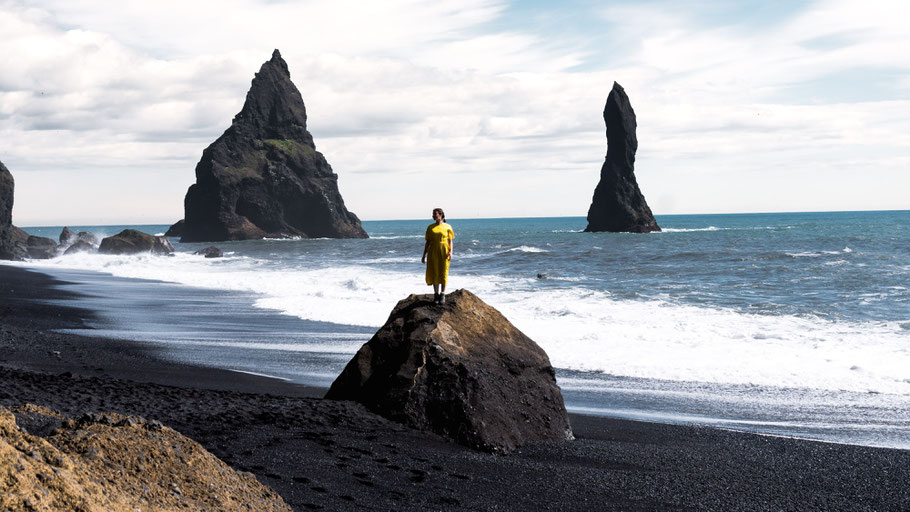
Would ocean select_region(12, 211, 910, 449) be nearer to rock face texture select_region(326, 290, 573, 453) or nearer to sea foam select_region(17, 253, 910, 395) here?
sea foam select_region(17, 253, 910, 395)

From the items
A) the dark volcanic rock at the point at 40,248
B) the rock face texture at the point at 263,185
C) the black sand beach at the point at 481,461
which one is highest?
the rock face texture at the point at 263,185

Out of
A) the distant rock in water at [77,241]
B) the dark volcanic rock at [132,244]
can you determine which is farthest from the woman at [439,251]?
the distant rock in water at [77,241]

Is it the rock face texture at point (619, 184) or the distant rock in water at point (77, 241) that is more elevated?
the rock face texture at point (619, 184)

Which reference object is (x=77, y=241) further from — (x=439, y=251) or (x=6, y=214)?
(x=439, y=251)

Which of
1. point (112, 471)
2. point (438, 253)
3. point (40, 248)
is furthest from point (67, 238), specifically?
point (112, 471)

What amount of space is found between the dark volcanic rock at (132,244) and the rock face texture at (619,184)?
222ft

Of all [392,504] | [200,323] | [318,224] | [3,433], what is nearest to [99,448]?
[3,433]

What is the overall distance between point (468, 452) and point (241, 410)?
2.41 m

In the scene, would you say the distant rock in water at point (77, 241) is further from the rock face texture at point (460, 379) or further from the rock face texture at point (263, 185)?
the rock face texture at point (460, 379)

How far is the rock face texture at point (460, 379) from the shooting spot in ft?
26.7

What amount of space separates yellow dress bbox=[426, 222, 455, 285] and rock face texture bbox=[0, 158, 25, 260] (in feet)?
183

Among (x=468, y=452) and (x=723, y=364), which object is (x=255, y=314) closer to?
(x=723, y=364)

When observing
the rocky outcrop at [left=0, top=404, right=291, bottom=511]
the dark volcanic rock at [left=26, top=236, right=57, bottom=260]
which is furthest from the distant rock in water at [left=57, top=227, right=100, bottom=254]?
the rocky outcrop at [left=0, top=404, right=291, bottom=511]

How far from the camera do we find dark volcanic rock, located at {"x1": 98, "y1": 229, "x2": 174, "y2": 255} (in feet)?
199
